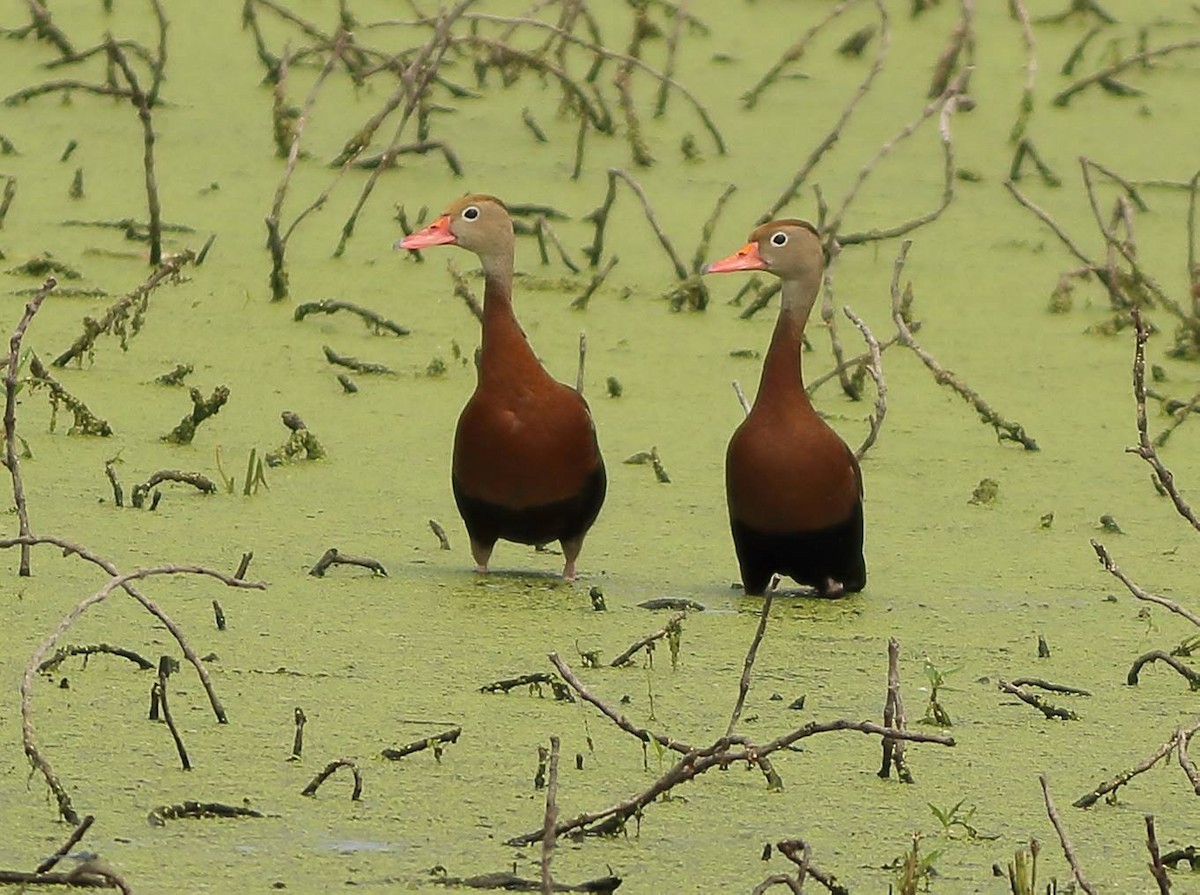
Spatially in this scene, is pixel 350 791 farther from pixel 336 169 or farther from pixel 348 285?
pixel 336 169

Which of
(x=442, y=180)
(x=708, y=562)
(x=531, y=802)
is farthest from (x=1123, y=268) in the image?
(x=531, y=802)

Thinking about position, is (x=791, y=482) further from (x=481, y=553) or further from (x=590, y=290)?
(x=590, y=290)

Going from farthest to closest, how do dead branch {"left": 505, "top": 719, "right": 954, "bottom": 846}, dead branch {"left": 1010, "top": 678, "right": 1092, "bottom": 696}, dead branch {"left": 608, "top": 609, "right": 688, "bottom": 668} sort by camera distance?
1. dead branch {"left": 1010, "top": 678, "right": 1092, "bottom": 696}
2. dead branch {"left": 608, "top": 609, "right": 688, "bottom": 668}
3. dead branch {"left": 505, "top": 719, "right": 954, "bottom": 846}

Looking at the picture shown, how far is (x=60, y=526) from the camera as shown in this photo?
4.68m

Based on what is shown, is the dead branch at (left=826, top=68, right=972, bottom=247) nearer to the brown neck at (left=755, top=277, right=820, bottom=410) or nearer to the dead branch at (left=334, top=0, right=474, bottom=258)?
the dead branch at (left=334, top=0, right=474, bottom=258)

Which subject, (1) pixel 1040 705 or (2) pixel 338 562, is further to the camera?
(2) pixel 338 562

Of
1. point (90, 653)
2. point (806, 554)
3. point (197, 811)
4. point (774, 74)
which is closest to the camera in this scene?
point (197, 811)

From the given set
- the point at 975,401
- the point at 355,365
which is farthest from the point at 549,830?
the point at 355,365

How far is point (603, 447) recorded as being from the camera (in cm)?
567

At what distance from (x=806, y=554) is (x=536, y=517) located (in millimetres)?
476

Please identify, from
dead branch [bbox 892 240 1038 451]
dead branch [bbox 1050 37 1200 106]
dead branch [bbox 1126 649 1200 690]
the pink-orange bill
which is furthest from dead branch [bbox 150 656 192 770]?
dead branch [bbox 1050 37 1200 106]

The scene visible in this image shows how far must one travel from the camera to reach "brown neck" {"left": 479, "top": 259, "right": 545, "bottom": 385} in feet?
15.5

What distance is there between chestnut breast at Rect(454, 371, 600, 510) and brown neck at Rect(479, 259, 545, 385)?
3 cm

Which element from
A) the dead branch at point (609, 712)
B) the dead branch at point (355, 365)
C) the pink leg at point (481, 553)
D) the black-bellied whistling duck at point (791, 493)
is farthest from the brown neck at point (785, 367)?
the dead branch at point (355, 365)
